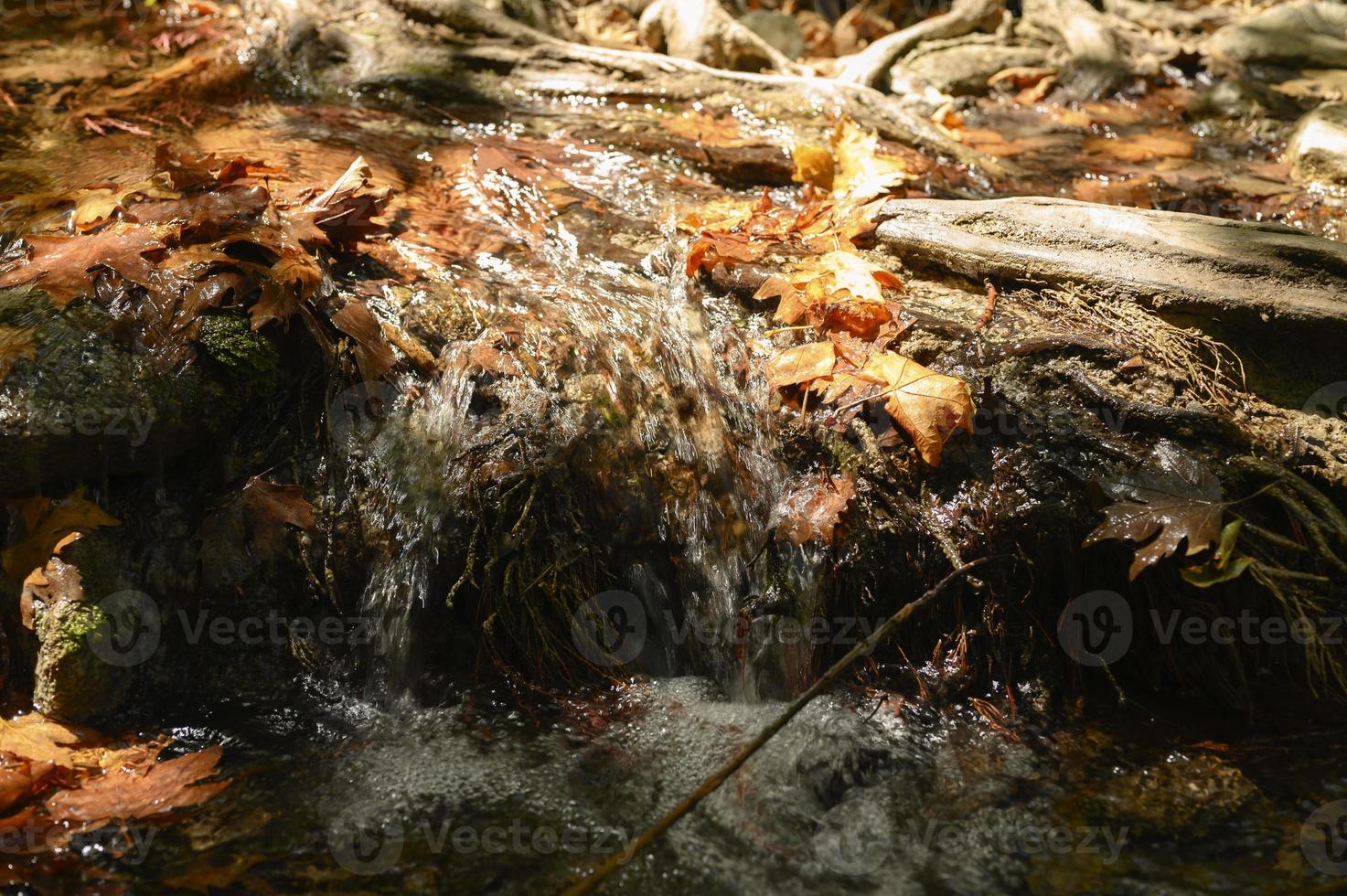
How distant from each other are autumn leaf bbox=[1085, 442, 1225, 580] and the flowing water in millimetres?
513

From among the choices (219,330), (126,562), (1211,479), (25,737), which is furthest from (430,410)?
(1211,479)

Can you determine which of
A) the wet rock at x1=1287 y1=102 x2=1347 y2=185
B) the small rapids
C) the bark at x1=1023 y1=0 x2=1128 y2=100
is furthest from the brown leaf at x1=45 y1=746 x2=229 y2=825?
the bark at x1=1023 y1=0 x2=1128 y2=100

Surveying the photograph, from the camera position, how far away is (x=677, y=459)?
108 inches

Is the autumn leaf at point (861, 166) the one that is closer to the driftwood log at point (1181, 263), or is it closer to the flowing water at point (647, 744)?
the driftwood log at point (1181, 263)

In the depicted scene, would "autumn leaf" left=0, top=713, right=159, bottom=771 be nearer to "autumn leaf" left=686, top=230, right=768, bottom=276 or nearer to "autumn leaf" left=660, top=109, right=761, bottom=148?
"autumn leaf" left=686, top=230, right=768, bottom=276

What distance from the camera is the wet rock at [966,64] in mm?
5820

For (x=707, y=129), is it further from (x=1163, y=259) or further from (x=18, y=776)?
(x=18, y=776)

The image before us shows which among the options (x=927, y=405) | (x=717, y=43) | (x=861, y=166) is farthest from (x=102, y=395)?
(x=717, y=43)

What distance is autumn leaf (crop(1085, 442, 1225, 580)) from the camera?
2.39 meters

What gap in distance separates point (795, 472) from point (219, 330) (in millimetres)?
1721

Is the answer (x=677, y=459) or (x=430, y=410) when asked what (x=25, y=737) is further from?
(x=677, y=459)

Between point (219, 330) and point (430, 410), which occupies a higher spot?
point (219, 330)

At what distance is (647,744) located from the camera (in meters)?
2.37

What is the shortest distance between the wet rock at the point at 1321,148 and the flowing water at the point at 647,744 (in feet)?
10.4
